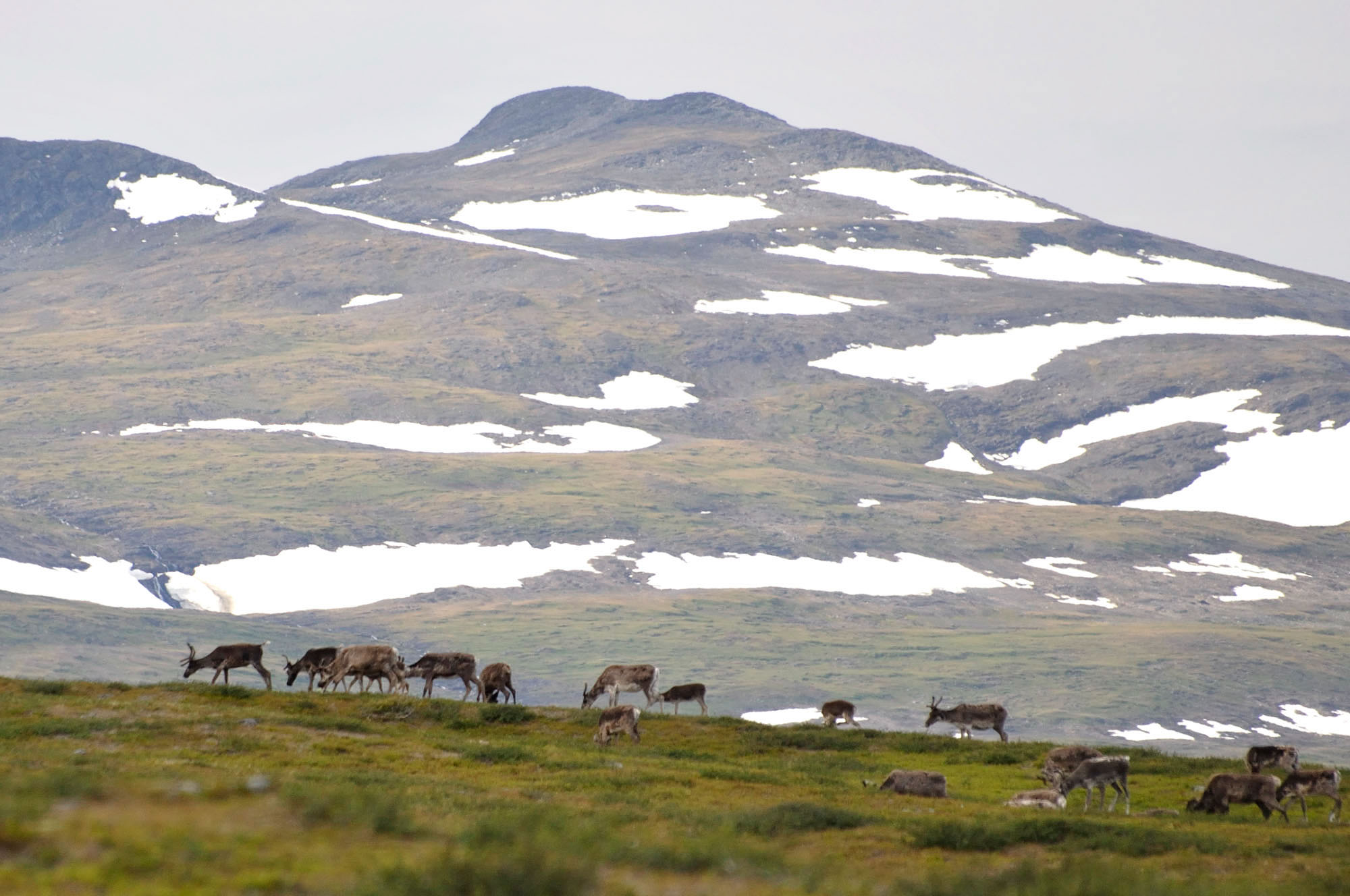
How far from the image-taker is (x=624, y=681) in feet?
140

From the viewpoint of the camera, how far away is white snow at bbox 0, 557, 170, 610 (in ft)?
602

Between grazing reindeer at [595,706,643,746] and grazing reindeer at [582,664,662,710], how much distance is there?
8.14 meters

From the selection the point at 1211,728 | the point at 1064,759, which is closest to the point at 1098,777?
the point at 1064,759

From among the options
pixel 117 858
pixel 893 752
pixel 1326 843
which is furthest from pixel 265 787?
pixel 893 752

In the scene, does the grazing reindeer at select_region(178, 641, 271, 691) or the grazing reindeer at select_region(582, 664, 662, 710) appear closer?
the grazing reindeer at select_region(178, 641, 271, 691)

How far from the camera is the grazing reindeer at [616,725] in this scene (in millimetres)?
33406

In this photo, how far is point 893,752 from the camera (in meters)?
36.0

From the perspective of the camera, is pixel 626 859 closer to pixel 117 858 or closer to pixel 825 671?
pixel 117 858

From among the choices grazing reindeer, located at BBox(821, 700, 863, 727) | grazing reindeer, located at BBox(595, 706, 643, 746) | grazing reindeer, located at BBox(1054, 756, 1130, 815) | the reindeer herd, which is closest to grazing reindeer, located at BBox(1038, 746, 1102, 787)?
the reindeer herd

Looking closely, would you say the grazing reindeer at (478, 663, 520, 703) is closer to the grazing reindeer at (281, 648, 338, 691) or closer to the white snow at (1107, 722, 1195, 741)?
the grazing reindeer at (281, 648, 338, 691)

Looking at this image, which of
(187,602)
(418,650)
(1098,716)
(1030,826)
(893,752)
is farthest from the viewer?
(187,602)

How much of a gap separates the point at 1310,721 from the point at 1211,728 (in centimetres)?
1445

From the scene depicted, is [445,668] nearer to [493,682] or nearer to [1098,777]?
[493,682]

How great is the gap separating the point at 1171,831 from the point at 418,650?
139516 millimetres
